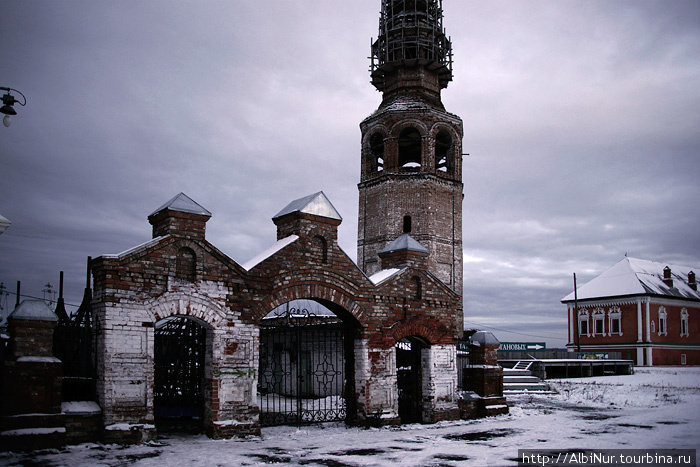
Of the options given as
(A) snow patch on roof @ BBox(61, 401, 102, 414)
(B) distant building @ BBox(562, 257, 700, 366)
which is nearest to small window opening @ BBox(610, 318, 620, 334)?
(B) distant building @ BBox(562, 257, 700, 366)

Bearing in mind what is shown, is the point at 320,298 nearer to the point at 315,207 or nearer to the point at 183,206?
the point at 315,207

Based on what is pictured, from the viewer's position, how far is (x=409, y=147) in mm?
32406

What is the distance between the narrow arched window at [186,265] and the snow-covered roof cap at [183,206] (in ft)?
2.43

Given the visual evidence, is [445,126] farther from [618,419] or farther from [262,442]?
[262,442]

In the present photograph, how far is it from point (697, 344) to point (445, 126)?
25744 millimetres

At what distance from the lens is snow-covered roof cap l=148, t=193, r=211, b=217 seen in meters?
11.0

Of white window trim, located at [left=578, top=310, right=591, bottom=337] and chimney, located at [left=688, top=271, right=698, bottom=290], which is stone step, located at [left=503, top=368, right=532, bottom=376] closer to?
white window trim, located at [left=578, top=310, right=591, bottom=337]

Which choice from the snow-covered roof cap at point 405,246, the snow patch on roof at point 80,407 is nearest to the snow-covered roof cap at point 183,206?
the snow patch on roof at point 80,407

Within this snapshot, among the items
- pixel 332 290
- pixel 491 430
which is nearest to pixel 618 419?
pixel 491 430

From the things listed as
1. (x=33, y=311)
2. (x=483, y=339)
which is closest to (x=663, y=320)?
(x=483, y=339)

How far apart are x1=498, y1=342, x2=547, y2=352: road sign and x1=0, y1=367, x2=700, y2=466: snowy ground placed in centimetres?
1621

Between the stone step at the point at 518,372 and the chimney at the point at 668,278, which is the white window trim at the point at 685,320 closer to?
the chimney at the point at 668,278

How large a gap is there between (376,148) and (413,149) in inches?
82.5

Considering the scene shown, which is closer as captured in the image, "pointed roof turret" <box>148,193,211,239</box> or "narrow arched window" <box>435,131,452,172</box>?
"pointed roof turret" <box>148,193,211,239</box>
